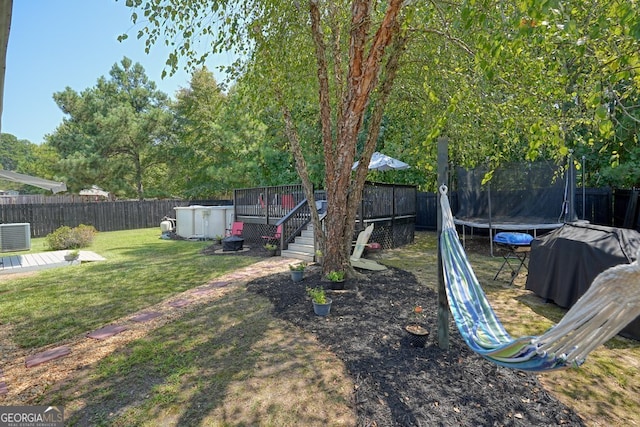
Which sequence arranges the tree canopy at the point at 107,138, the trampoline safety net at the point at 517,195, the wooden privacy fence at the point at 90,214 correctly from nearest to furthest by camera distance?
the trampoline safety net at the point at 517,195, the wooden privacy fence at the point at 90,214, the tree canopy at the point at 107,138

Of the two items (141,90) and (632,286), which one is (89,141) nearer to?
(141,90)

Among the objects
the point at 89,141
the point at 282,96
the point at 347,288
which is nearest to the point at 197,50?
the point at 282,96

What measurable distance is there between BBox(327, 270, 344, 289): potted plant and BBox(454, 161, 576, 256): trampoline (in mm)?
5066

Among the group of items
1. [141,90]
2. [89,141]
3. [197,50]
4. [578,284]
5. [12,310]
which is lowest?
[12,310]

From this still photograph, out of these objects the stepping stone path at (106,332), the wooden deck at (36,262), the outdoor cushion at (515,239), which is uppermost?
the outdoor cushion at (515,239)

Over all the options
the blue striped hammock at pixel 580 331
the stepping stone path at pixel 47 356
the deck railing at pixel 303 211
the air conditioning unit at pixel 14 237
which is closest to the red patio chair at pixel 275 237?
the deck railing at pixel 303 211

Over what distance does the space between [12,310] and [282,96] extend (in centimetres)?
490

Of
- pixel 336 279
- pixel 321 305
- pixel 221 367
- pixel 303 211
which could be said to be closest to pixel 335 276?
pixel 336 279

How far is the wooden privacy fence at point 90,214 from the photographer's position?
13.3m

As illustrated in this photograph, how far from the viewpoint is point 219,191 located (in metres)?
20.7

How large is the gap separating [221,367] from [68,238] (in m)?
10.1

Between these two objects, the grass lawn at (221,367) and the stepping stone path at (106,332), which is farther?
the stepping stone path at (106,332)

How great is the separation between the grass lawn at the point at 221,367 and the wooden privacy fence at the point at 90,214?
403 inches

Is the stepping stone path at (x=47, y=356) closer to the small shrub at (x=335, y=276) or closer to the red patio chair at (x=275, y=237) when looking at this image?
the small shrub at (x=335, y=276)
